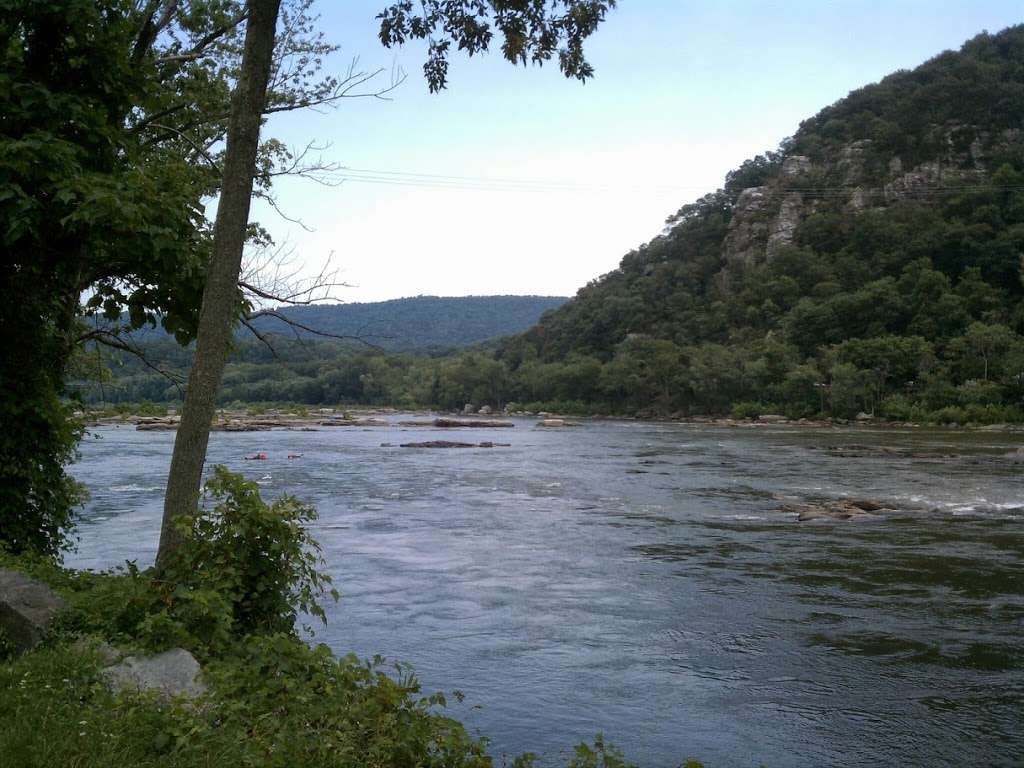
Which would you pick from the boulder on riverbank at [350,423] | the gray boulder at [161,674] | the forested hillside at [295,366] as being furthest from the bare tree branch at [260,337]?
the boulder on riverbank at [350,423]

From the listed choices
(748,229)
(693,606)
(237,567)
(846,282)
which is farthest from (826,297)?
(237,567)

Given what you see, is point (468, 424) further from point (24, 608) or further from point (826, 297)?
point (24, 608)

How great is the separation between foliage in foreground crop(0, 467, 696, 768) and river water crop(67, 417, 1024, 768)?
6.87 feet

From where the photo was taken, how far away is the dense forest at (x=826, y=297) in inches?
3278

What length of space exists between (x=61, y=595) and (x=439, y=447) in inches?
1849

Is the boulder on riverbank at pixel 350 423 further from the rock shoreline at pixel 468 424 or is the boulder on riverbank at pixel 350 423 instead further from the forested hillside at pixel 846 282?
the forested hillside at pixel 846 282

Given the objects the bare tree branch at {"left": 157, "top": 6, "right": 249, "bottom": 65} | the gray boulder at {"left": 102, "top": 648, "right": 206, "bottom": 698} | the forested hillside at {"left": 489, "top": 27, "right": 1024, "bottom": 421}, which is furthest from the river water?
the forested hillside at {"left": 489, "top": 27, "right": 1024, "bottom": 421}

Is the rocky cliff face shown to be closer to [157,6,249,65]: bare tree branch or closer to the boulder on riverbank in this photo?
the boulder on riverbank

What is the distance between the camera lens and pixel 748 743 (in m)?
7.36

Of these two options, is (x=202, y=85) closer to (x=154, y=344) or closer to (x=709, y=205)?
(x=154, y=344)

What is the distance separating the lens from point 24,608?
558 cm

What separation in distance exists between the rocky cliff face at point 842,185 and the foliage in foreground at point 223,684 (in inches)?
5240

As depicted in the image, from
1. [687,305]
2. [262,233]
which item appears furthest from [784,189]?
[262,233]

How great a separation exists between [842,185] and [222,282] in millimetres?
149152
